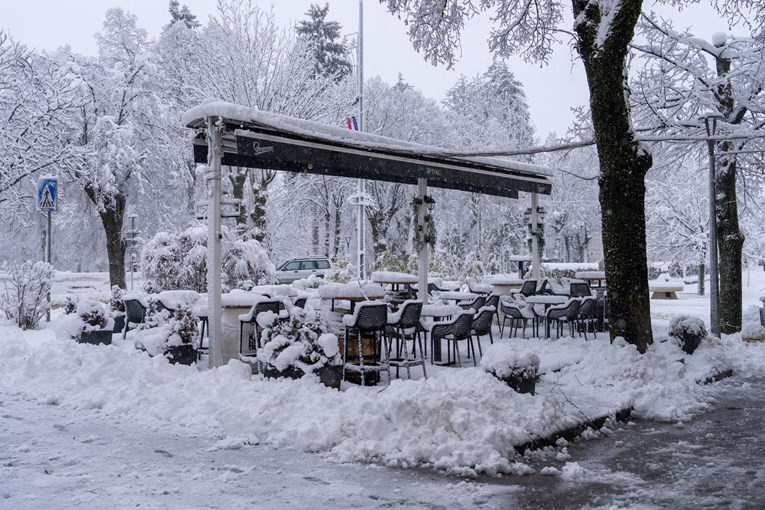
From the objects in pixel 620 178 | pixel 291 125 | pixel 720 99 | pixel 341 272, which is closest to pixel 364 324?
pixel 291 125

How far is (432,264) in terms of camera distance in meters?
20.7

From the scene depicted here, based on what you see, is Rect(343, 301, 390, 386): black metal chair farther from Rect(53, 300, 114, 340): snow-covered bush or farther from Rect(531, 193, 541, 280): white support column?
Rect(531, 193, 541, 280): white support column

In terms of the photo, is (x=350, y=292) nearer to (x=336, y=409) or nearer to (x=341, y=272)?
(x=336, y=409)

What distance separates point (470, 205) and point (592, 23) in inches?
1066

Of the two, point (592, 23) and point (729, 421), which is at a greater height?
point (592, 23)

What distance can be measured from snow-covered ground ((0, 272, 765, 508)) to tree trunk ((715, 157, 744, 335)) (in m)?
5.42

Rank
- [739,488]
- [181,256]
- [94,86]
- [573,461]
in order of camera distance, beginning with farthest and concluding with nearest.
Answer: [94,86] < [181,256] < [573,461] < [739,488]

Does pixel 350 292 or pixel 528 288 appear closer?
pixel 350 292

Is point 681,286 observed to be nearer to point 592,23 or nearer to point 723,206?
point 723,206

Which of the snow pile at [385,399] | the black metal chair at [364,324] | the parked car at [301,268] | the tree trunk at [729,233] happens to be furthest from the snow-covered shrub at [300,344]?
the parked car at [301,268]

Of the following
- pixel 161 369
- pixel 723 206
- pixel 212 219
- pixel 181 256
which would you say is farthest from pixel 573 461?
pixel 181 256

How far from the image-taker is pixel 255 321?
8727 mm

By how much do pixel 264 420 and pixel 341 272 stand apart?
37.4 ft

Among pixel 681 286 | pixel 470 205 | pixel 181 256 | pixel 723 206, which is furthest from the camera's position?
pixel 470 205
